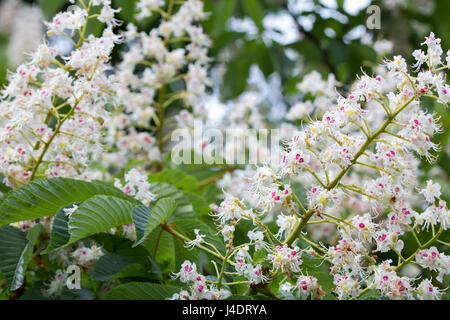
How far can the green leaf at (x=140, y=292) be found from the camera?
39.0 inches

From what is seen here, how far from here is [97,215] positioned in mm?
998

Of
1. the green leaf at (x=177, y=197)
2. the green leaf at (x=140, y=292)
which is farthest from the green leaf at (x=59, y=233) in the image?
the green leaf at (x=177, y=197)

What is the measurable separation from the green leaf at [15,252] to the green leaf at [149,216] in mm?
264

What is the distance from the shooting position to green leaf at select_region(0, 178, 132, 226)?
105 centimetres

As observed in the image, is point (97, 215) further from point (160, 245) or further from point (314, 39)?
point (314, 39)

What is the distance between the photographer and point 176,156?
72.0 inches

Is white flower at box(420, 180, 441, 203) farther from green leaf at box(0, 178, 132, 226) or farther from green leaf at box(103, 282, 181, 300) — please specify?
green leaf at box(0, 178, 132, 226)

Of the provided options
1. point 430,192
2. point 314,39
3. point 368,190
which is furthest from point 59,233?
point 314,39

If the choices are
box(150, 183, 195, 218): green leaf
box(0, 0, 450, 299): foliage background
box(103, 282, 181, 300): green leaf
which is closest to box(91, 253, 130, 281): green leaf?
box(103, 282, 181, 300): green leaf

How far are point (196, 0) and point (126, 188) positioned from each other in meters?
0.95

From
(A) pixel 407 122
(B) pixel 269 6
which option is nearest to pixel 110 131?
(A) pixel 407 122

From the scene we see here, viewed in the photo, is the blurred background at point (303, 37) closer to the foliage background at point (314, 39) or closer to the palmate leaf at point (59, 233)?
the foliage background at point (314, 39)

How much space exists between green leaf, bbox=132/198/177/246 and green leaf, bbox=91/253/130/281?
15cm
